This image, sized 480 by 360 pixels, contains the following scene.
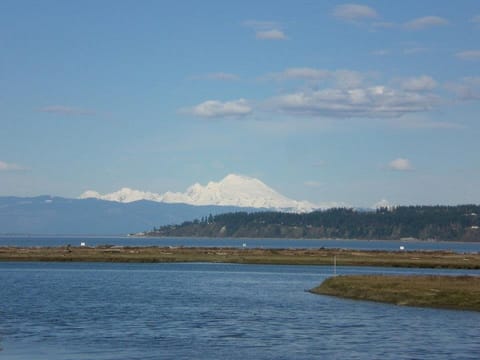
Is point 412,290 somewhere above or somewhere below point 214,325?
above

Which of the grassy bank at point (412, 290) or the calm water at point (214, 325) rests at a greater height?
the grassy bank at point (412, 290)

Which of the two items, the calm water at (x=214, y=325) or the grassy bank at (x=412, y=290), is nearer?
the calm water at (x=214, y=325)

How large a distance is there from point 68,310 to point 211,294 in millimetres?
21781

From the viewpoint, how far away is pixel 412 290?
81.8 m

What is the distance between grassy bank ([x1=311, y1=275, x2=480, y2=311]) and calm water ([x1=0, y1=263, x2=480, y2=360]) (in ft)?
9.23

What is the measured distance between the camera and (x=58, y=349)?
50406mm

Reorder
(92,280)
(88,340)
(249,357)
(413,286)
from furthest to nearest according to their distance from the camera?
(92,280), (413,286), (88,340), (249,357)

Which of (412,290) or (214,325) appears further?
(412,290)

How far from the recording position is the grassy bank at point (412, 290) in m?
75.4

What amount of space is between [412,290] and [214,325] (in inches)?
1025

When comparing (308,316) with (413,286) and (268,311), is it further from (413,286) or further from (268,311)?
(413,286)

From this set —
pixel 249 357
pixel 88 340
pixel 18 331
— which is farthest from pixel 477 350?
pixel 18 331

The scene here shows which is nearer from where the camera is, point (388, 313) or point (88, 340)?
point (88, 340)

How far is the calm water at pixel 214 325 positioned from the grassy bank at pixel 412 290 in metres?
2.81
